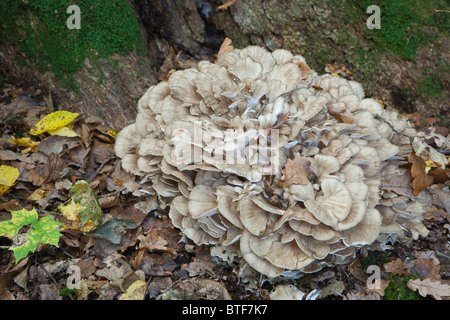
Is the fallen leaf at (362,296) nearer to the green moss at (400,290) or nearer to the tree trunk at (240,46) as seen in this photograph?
the green moss at (400,290)

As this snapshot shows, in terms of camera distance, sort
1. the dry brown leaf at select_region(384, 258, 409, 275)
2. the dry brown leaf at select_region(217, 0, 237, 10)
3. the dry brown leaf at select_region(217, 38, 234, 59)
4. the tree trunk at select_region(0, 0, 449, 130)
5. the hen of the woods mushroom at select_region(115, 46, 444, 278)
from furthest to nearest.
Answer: the dry brown leaf at select_region(217, 0, 237, 10), the dry brown leaf at select_region(217, 38, 234, 59), the tree trunk at select_region(0, 0, 449, 130), the dry brown leaf at select_region(384, 258, 409, 275), the hen of the woods mushroom at select_region(115, 46, 444, 278)

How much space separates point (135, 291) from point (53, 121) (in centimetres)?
307

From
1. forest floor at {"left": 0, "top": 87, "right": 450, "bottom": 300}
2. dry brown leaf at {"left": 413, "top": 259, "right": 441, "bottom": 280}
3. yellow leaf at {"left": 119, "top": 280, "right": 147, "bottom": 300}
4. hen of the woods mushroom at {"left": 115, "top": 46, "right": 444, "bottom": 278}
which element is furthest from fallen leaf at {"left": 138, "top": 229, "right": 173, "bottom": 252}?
dry brown leaf at {"left": 413, "top": 259, "right": 441, "bottom": 280}

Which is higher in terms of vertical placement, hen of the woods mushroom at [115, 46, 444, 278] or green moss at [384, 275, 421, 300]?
hen of the woods mushroom at [115, 46, 444, 278]

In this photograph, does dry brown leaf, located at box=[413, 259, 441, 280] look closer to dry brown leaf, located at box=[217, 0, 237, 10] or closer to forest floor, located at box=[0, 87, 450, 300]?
forest floor, located at box=[0, 87, 450, 300]

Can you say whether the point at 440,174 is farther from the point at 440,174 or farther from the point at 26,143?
the point at 26,143

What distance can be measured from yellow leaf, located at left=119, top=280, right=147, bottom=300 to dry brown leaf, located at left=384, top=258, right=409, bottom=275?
2855mm

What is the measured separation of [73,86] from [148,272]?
11.0ft

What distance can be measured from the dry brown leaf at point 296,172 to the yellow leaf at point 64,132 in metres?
3.41

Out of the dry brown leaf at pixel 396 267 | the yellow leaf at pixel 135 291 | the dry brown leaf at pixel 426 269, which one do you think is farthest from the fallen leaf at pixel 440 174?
the yellow leaf at pixel 135 291

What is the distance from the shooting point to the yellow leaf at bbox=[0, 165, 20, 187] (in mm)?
4676

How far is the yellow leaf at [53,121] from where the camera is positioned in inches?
211

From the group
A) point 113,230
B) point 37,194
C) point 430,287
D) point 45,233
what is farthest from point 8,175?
point 430,287

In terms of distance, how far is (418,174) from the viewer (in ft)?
14.5
